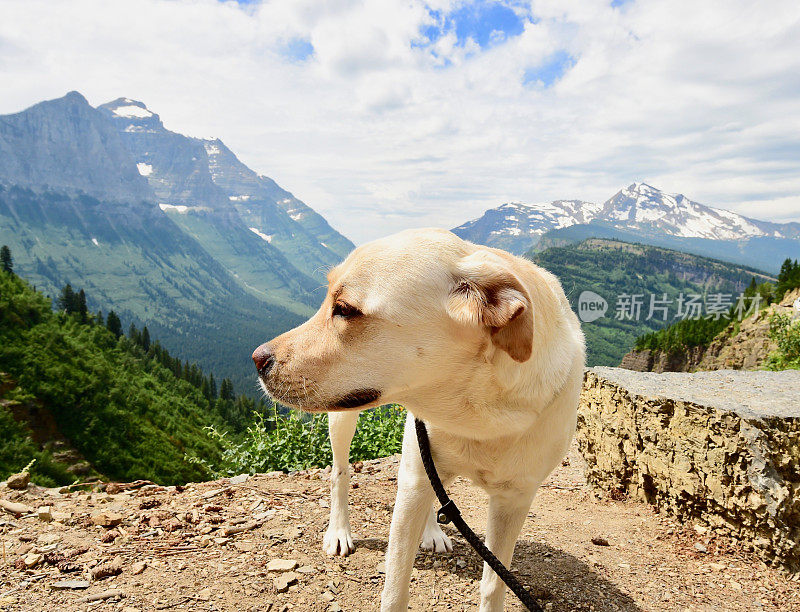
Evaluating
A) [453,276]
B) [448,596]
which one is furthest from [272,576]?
[453,276]

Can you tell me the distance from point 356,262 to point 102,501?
12.8 feet

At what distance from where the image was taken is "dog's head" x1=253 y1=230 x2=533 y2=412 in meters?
1.93

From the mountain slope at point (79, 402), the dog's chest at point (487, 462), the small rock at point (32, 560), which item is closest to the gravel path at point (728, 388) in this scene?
the dog's chest at point (487, 462)

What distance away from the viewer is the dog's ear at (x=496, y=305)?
73.3 inches

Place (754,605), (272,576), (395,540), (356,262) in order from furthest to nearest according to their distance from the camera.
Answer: (754,605)
(272,576)
(395,540)
(356,262)

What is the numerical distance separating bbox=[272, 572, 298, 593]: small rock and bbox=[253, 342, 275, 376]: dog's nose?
74.9 inches

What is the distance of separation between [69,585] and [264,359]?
2.33m

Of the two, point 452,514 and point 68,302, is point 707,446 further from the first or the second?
point 68,302

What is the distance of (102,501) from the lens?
4414 millimetres

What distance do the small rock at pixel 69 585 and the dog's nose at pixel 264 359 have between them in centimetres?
223

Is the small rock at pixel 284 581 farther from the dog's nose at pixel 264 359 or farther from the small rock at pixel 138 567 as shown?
the dog's nose at pixel 264 359

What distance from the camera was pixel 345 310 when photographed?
6.56ft

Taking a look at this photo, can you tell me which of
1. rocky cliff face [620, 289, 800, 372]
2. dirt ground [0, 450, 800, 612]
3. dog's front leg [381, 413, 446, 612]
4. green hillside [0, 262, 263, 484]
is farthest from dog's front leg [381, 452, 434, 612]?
green hillside [0, 262, 263, 484]

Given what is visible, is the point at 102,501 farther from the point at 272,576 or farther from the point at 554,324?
the point at 554,324
